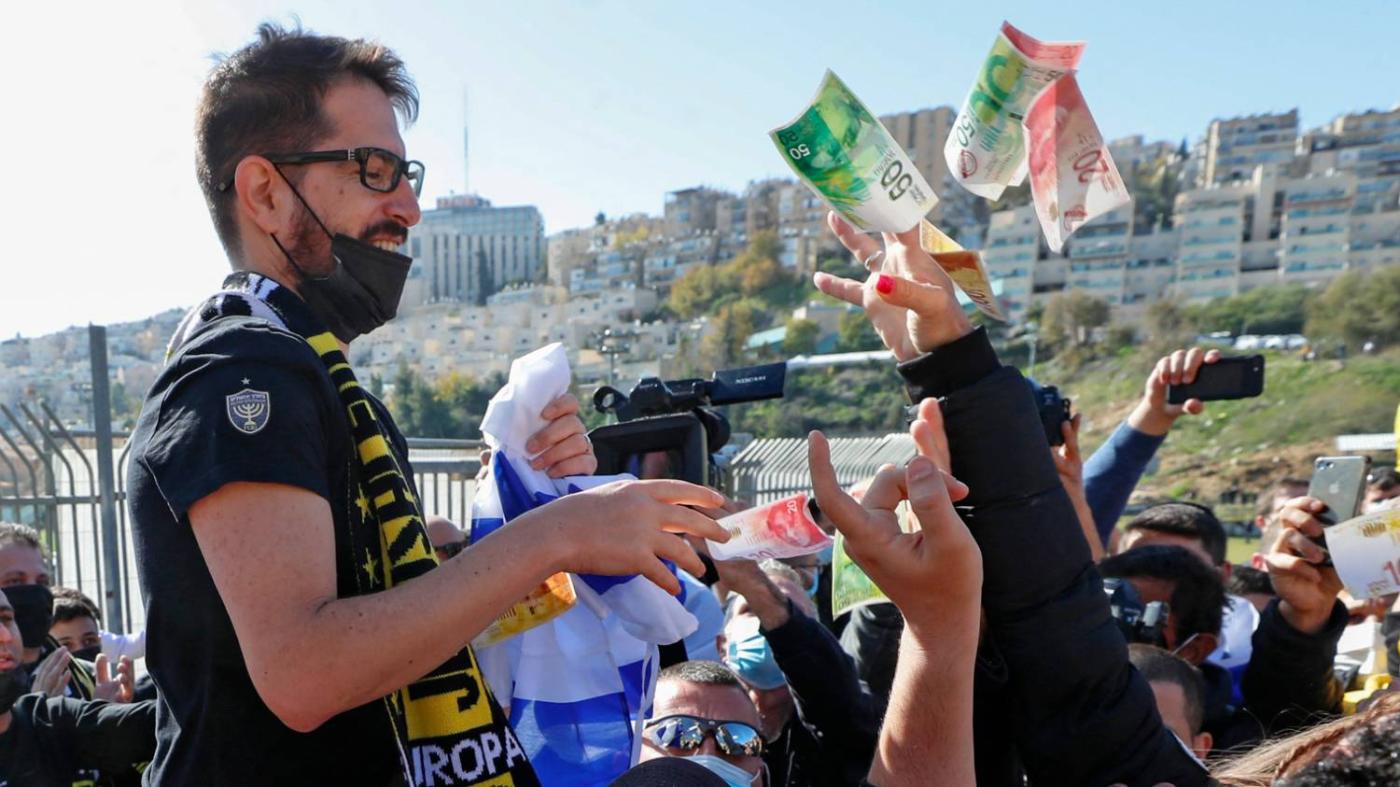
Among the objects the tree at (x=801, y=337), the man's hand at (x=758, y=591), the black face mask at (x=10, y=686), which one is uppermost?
the man's hand at (x=758, y=591)

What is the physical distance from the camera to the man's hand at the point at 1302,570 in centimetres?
259

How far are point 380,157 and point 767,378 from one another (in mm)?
1292

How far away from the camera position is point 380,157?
6.03 ft

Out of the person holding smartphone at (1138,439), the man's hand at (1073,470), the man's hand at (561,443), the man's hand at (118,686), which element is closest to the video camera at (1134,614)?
the man's hand at (1073,470)

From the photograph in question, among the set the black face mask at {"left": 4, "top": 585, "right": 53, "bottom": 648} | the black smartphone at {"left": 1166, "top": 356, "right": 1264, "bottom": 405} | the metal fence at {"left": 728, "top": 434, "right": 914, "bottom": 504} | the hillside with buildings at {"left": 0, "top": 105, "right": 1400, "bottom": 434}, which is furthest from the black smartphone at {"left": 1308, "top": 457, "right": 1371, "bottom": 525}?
the hillside with buildings at {"left": 0, "top": 105, "right": 1400, "bottom": 434}

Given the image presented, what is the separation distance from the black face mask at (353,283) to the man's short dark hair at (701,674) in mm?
1474

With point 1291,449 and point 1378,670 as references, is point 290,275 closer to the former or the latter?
point 1378,670

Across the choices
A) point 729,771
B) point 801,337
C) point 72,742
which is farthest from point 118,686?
point 801,337

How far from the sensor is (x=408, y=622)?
4.52ft

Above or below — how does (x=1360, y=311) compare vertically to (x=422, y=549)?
below

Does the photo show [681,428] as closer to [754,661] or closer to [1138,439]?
[754,661]

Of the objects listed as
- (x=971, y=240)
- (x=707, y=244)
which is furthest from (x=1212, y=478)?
(x=707, y=244)

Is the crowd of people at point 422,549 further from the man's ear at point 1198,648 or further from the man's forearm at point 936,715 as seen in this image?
the man's ear at point 1198,648

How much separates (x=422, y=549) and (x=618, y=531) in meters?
0.35
